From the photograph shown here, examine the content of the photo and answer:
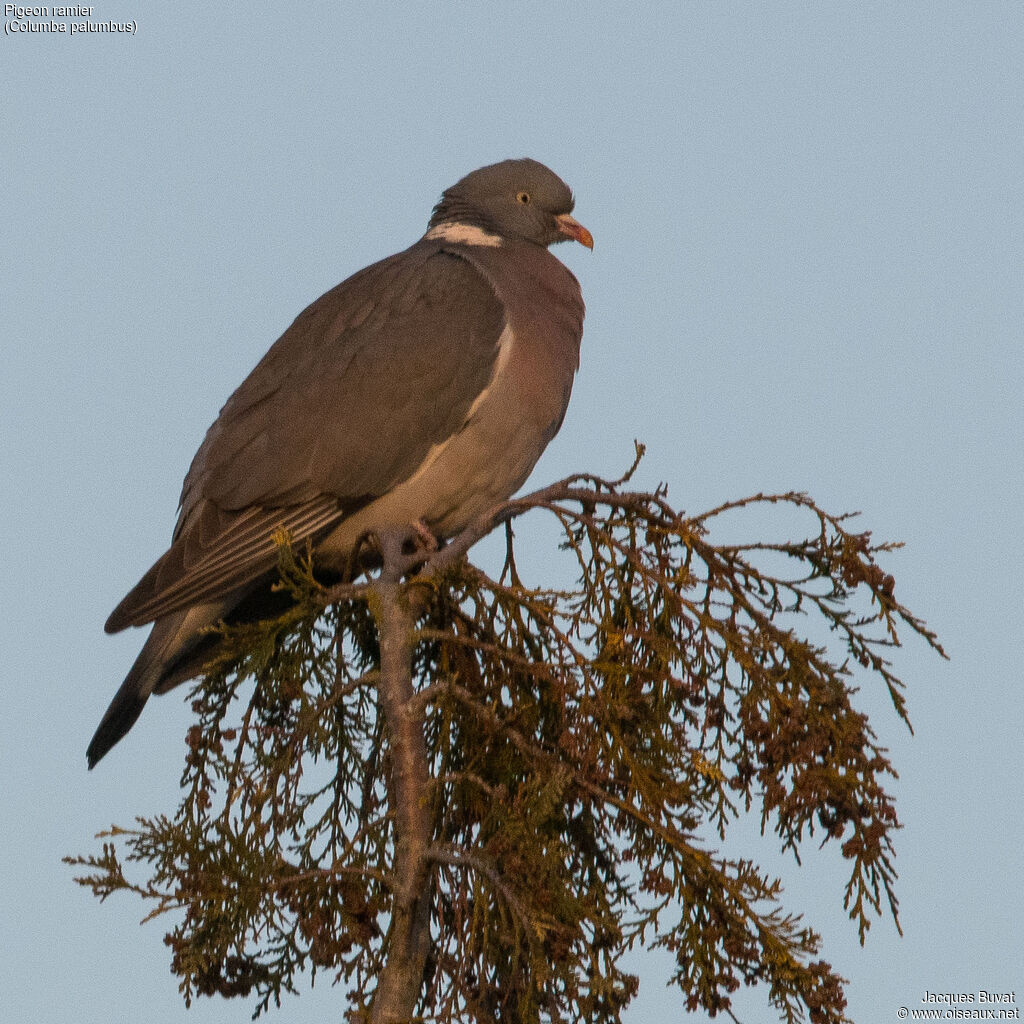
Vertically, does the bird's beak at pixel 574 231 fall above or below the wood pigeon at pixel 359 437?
above

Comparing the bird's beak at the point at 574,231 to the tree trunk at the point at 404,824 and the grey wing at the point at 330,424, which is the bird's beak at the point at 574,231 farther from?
the tree trunk at the point at 404,824

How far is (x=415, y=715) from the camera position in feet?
13.2

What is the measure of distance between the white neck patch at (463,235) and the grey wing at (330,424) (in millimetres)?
605

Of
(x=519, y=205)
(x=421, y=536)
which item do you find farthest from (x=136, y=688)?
(x=519, y=205)

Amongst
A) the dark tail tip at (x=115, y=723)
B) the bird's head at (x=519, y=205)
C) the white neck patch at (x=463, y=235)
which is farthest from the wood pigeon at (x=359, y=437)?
the bird's head at (x=519, y=205)

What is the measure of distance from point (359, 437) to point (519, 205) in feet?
6.02

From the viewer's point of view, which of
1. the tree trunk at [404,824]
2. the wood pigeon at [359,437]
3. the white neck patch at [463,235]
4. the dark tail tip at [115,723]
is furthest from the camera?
the white neck patch at [463,235]

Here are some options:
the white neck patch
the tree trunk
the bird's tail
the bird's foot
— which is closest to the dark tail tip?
the bird's tail

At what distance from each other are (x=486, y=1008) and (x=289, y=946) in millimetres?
589

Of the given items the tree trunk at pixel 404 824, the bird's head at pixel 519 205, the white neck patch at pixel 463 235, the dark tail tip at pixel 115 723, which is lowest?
the tree trunk at pixel 404 824

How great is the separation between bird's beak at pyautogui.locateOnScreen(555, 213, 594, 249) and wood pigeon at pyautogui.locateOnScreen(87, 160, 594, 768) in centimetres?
82

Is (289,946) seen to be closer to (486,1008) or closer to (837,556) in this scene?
(486,1008)

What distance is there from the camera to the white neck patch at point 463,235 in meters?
6.63

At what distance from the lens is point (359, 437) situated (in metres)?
5.62
